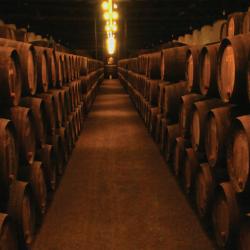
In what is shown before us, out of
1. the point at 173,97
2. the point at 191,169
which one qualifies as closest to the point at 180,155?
the point at 191,169

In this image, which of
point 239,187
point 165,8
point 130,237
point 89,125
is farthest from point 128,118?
point 239,187

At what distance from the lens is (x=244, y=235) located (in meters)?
2.61

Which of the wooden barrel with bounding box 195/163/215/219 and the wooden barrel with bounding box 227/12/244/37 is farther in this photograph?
the wooden barrel with bounding box 227/12/244/37

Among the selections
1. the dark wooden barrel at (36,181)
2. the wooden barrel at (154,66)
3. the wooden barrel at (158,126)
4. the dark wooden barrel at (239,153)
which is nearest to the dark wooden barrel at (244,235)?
the dark wooden barrel at (239,153)

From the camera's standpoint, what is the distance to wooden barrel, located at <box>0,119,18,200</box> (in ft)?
8.33

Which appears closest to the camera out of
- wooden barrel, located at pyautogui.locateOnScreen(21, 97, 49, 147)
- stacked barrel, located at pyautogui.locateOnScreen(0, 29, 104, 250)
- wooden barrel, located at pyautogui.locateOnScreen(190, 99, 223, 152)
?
stacked barrel, located at pyautogui.locateOnScreen(0, 29, 104, 250)

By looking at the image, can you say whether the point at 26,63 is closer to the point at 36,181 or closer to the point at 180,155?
the point at 36,181

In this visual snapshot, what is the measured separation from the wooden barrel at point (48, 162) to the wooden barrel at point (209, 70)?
6.00 feet

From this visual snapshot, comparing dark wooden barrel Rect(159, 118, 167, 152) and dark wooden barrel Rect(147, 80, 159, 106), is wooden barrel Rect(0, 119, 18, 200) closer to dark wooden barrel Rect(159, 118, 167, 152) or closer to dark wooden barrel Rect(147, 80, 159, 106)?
dark wooden barrel Rect(159, 118, 167, 152)

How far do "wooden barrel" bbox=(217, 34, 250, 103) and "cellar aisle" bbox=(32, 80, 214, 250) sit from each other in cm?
136

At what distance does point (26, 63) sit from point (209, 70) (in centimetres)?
169

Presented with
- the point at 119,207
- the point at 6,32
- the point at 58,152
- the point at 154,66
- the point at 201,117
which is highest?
the point at 6,32

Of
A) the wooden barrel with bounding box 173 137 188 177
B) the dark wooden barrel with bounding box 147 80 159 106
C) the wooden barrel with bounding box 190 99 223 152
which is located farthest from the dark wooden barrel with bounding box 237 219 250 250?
the dark wooden barrel with bounding box 147 80 159 106

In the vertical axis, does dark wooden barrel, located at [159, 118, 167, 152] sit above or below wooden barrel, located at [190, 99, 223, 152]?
below
